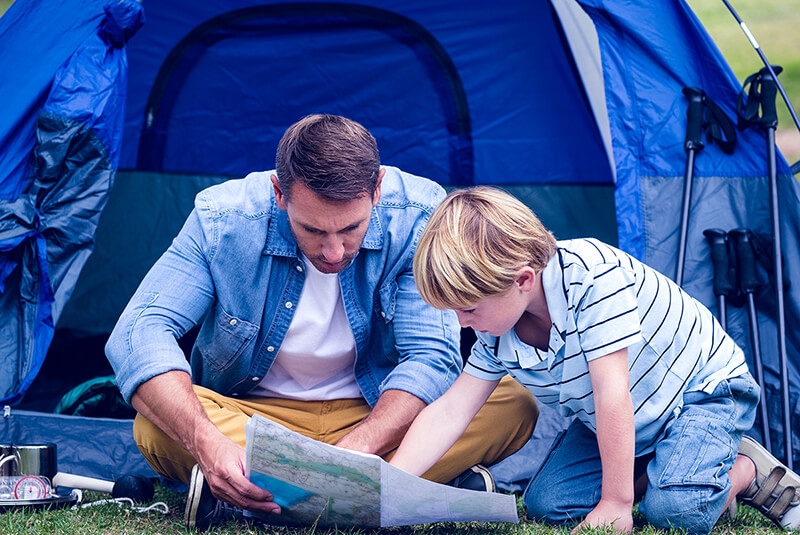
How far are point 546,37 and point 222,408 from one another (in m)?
1.83

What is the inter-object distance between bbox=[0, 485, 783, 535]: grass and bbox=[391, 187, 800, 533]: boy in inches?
2.4

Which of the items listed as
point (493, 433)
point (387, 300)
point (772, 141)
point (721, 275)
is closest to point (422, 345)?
point (387, 300)

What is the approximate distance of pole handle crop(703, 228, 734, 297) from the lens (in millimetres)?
2268

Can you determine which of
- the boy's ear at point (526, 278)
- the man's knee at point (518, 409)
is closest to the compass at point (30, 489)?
the man's knee at point (518, 409)

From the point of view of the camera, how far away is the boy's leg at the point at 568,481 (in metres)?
1.73

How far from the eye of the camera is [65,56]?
2.21 meters

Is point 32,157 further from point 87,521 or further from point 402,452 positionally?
point 402,452

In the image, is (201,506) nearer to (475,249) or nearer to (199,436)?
(199,436)

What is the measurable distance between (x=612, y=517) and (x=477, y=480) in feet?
1.12

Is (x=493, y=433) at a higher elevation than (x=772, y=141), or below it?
below

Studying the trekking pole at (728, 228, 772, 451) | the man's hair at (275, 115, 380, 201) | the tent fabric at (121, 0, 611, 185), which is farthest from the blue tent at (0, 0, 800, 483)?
the man's hair at (275, 115, 380, 201)

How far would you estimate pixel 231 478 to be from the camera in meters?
1.47

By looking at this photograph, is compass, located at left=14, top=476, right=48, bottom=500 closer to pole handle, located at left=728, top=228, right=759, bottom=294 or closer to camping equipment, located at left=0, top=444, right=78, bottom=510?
camping equipment, located at left=0, top=444, right=78, bottom=510

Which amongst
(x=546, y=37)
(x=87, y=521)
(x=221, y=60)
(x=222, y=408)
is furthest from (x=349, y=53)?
(x=87, y=521)
